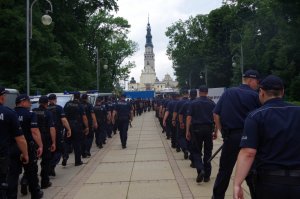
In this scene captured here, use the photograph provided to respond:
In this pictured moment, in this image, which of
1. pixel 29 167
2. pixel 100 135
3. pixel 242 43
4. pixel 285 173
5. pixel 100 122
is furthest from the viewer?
pixel 242 43

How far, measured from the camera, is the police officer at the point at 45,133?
10.7 m

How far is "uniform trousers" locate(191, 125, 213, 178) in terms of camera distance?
10617mm

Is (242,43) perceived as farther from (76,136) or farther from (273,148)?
(273,148)

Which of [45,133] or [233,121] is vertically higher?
[233,121]

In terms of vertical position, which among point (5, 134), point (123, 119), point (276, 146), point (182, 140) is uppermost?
point (276, 146)

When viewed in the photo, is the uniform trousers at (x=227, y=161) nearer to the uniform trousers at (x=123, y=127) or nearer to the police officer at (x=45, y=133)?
the police officer at (x=45, y=133)

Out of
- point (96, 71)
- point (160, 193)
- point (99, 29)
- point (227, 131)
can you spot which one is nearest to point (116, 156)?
point (160, 193)

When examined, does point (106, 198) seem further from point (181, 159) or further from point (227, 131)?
point (181, 159)

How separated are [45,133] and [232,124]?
444cm

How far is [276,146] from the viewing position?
4.75 metres

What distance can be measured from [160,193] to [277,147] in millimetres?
5284

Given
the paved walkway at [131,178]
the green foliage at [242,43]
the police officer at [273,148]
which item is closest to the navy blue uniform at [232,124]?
the paved walkway at [131,178]

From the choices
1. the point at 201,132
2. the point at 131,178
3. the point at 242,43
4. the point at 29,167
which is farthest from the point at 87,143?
the point at 242,43

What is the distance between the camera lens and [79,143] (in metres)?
14.4
